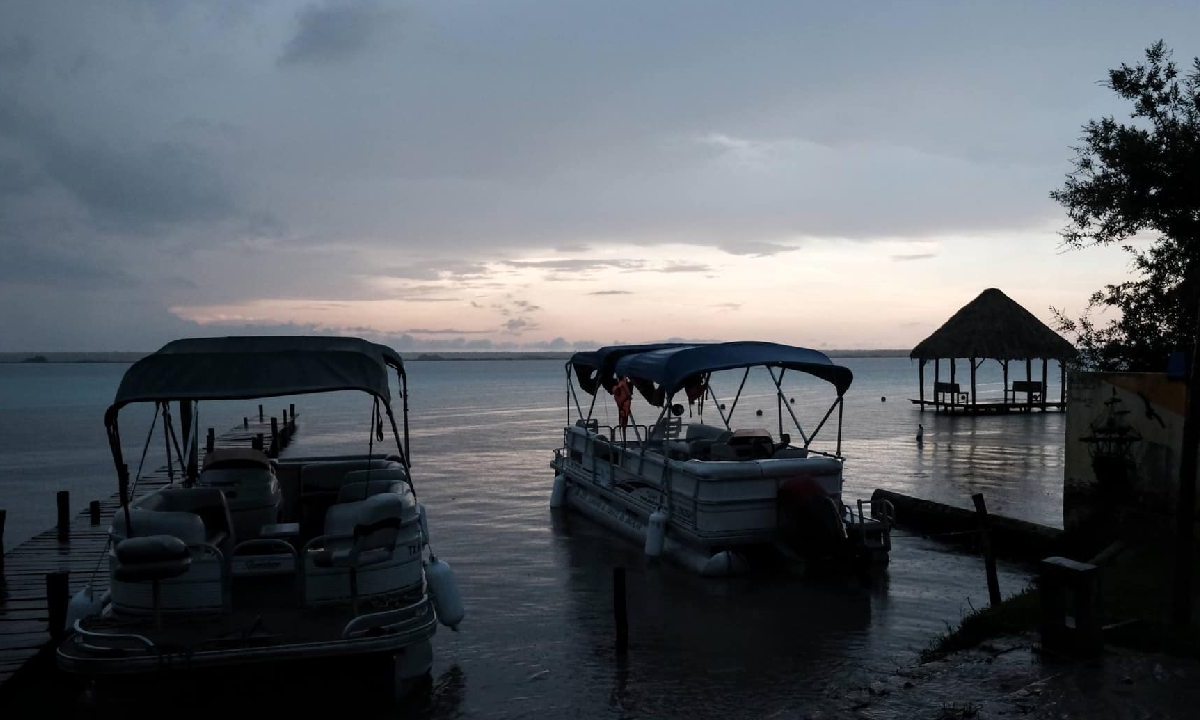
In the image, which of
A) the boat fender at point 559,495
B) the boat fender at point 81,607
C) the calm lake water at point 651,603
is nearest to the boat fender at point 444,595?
the calm lake water at point 651,603

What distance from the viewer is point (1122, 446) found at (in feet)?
42.4

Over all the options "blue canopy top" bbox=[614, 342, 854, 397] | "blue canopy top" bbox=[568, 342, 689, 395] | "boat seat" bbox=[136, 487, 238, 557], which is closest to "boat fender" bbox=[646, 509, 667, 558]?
"blue canopy top" bbox=[614, 342, 854, 397]

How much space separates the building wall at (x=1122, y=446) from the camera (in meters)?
12.5

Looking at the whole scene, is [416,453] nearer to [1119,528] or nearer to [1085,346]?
[1085,346]

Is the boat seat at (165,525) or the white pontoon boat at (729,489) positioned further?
the white pontoon boat at (729,489)

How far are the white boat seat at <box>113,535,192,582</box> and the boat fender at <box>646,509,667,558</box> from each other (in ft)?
26.6

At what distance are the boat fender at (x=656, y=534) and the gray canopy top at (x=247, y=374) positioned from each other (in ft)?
21.9

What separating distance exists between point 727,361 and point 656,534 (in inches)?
113

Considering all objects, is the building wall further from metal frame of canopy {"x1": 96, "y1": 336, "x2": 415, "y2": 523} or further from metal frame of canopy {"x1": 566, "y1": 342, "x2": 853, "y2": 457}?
metal frame of canopy {"x1": 96, "y1": 336, "x2": 415, "y2": 523}

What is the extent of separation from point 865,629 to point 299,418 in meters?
52.5

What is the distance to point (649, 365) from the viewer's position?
15.2 meters

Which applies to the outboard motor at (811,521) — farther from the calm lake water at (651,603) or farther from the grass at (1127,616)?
the grass at (1127,616)

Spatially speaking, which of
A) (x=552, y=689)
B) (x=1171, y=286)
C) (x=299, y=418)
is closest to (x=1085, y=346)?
(x=1171, y=286)

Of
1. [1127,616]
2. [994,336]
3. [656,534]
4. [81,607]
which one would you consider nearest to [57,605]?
[81,607]
